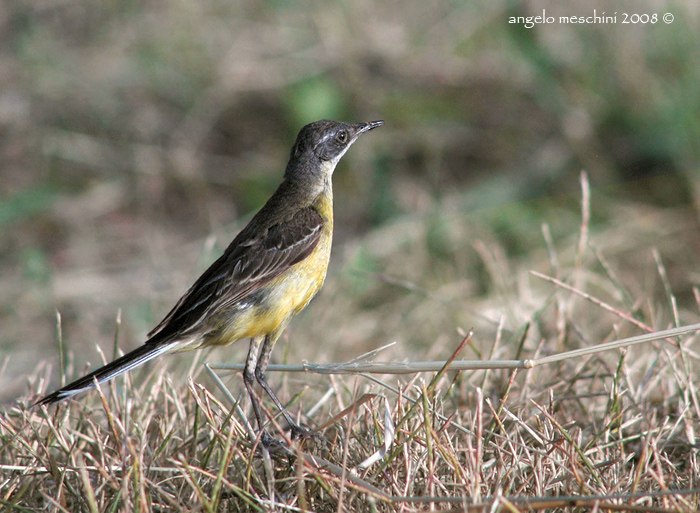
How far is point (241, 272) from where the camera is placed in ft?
13.0

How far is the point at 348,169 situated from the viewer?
26.5ft

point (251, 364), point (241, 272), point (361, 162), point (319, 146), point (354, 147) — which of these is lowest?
point (361, 162)

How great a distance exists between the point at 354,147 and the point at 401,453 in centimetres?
520

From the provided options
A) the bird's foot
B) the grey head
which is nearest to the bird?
the bird's foot

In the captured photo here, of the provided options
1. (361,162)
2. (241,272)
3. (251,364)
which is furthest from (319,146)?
(361,162)

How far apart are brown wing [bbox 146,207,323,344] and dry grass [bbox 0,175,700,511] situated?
28 cm

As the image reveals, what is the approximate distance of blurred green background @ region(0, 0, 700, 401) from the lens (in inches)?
275

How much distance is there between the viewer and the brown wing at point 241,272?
3.89m

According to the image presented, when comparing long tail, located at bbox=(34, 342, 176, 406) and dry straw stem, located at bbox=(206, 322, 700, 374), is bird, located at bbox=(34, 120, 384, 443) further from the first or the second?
dry straw stem, located at bbox=(206, 322, 700, 374)

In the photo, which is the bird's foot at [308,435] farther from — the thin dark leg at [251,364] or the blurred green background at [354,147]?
the blurred green background at [354,147]

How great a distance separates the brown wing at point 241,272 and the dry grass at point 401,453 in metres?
0.28

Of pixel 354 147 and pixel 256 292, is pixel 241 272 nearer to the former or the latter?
pixel 256 292

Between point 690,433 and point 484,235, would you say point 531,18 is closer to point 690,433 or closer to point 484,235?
point 484,235

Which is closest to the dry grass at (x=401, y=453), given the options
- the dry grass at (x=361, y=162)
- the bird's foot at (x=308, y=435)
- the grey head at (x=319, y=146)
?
the bird's foot at (x=308, y=435)
